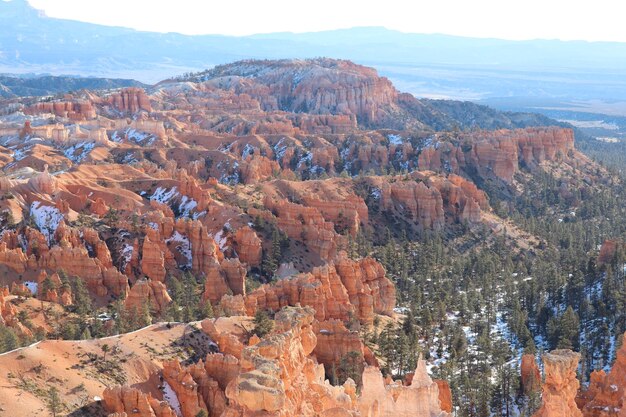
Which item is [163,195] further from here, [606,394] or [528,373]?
[606,394]

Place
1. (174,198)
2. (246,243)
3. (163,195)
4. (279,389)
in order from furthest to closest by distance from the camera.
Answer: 1. (163,195)
2. (174,198)
3. (246,243)
4. (279,389)

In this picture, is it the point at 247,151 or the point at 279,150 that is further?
the point at 279,150

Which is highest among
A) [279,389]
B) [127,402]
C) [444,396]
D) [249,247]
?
[279,389]

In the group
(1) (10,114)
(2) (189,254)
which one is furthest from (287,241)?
(1) (10,114)

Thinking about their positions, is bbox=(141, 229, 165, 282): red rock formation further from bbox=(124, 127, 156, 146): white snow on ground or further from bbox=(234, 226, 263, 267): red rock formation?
bbox=(124, 127, 156, 146): white snow on ground

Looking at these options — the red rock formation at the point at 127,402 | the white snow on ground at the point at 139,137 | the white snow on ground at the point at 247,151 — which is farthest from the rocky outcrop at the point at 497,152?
the red rock formation at the point at 127,402

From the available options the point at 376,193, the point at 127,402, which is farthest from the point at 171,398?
the point at 376,193

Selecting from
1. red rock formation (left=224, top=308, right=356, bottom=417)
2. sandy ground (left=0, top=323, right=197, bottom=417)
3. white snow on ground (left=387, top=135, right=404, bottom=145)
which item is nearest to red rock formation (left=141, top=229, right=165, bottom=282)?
sandy ground (left=0, top=323, right=197, bottom=417)
